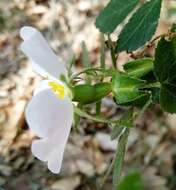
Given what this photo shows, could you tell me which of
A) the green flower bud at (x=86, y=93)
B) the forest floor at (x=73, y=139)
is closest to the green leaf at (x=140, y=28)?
the green flower bud at (x=86, y=93)

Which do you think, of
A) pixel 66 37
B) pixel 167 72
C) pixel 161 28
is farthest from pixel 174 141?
pixel 167 72

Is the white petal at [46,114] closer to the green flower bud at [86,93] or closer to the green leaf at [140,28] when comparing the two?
the green flower bud at [86,93]

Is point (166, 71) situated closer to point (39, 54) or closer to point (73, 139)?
point (39, 54)

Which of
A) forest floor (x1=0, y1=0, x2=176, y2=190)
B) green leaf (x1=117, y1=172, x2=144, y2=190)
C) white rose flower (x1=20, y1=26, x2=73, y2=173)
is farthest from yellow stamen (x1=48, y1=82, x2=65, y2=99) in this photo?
forest floor (x1=0, y1=0, x2=176, y2=190)

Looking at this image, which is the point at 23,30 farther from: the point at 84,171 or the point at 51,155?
the point at 84,171

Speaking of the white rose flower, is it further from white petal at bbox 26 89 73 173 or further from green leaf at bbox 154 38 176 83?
green leaf at bbox 154 38 176 83

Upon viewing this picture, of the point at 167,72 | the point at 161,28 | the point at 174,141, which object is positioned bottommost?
the point at 174,141
